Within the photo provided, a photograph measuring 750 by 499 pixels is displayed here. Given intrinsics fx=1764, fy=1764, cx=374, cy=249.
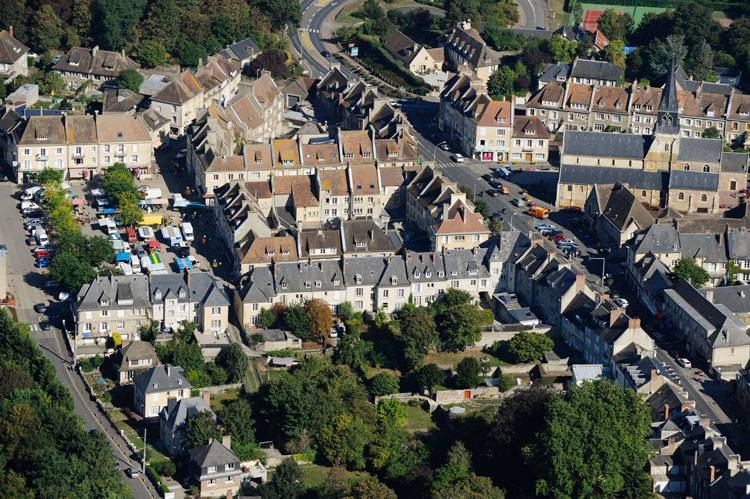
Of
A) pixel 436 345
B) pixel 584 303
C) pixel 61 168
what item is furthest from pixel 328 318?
pixel 61 168

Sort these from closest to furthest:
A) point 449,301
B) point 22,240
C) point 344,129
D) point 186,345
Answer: point 186,345 < point 449,301 < point 22,240 < point 344,129

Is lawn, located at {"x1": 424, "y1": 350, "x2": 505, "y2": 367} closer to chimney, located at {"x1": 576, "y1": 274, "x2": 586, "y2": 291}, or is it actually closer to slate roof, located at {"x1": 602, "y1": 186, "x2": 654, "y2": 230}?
chimney, located at {"x1": 576, "y1": 274, "x2": 586, "y2": 291}

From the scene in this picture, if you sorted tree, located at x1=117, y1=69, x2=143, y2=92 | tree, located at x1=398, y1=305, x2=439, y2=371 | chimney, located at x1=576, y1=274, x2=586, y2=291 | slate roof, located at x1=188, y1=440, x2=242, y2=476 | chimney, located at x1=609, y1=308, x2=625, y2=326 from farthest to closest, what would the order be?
tree, located at x1=117, y1=69, x2=143, y2=92 < chimney, located at x1=576, y1=274, x2=586, y2=291 < tree, located at x1=398, y1=305, x2=439, y2=371 < chimney, located at x1=609, y1=308, x2=625, y2=326 < slate roof, located at x1=188, y1=440, x2=242, y2=476

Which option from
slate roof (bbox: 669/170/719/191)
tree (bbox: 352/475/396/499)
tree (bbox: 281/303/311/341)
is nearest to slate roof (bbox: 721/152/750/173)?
slate roof (bbox: 669/170/719/191)

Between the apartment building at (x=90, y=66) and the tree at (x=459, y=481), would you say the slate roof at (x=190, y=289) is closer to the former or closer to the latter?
the tree at (x=459, y=481)

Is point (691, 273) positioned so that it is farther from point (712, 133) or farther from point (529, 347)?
point (712, 133)

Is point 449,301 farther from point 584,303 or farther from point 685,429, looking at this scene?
point 685,429
